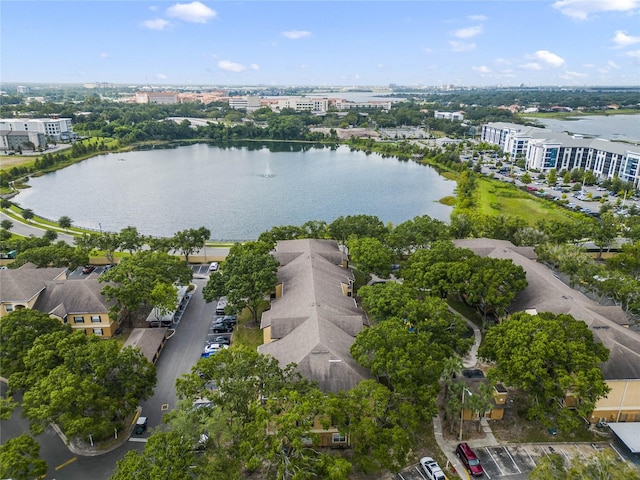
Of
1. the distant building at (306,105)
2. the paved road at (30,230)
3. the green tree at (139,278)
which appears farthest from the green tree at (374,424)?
the distant building at (306,105)

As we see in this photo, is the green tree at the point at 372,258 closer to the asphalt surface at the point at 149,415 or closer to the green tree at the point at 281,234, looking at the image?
the green tree at the point at 281,234

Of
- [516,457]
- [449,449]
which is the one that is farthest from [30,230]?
[516,457]

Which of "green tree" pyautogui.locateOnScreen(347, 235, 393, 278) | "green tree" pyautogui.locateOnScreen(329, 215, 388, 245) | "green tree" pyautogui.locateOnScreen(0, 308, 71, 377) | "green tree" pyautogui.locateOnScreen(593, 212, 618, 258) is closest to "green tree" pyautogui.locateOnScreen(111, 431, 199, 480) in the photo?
"green tree" pyautogui.locateOnScreen(0, 308, 71, 377)

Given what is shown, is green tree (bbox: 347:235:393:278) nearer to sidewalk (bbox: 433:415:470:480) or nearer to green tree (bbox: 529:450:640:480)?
sidewalk (bbox: 433:415:470:480)

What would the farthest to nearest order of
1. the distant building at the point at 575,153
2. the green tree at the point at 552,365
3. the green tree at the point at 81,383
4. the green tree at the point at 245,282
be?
1. the distant building at the point at 575,153
2. the green tree at the point at 245,282
3. the green tree at the point at 552,365
4. the green tree at the point at 81,383

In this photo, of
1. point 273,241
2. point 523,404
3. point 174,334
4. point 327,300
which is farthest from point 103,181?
point 523,404
